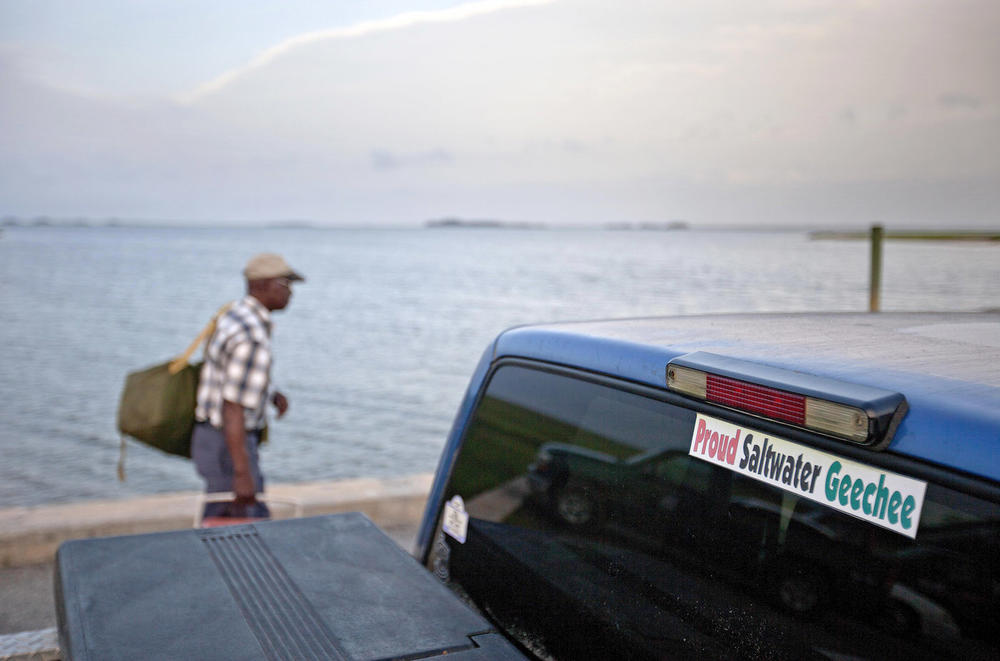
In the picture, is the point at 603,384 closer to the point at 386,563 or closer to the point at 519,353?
the point at 519,353

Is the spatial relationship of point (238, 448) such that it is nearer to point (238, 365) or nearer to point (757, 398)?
point (238, 365)

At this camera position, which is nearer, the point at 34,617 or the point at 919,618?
the point at 919,618

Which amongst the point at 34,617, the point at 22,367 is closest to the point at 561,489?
the point at 34,617

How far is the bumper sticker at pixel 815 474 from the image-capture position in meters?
1.22

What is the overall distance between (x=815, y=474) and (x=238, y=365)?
3.88 meters

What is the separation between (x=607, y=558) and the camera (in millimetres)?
1750

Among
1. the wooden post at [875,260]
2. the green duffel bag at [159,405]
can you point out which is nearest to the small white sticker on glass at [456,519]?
the green duffel bag at [159,405]

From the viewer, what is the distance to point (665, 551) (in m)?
1.63

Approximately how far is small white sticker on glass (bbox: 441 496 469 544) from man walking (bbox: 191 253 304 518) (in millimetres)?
2745

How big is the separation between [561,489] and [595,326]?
0.41 metres

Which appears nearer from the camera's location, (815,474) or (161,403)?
(815,474)

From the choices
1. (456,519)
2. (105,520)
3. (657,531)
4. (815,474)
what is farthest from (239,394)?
(815,474)

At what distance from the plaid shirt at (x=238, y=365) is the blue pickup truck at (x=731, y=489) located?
8.72ft

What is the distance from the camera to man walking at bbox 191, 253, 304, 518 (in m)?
4.76
